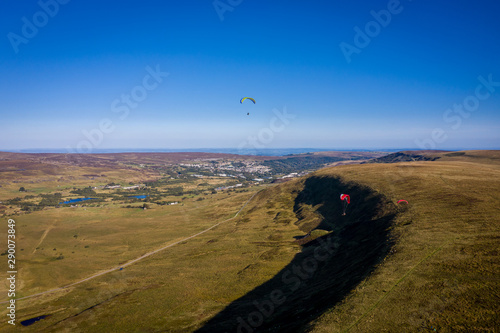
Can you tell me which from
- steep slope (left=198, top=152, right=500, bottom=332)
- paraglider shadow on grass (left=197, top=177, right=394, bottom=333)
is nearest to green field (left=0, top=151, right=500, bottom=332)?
steep slope (left=198, top=152, right=500, bottom=332)

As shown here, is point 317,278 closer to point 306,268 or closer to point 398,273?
point 306,268

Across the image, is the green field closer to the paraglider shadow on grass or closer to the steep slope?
the steep slope

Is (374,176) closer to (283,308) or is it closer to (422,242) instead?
(422,242)

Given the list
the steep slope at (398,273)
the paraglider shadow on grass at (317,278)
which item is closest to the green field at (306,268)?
the steep slope at (398,273)

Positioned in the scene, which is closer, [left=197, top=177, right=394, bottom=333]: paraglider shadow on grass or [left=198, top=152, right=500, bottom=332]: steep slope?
[left=198, top=152, right=500, bottom=332]: steep slope

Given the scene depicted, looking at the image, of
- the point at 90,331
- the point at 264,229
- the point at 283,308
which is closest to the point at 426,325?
the point at 283,308

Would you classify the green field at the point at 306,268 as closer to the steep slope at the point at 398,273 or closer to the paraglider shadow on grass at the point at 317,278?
the steep slope at the point at 398,273
